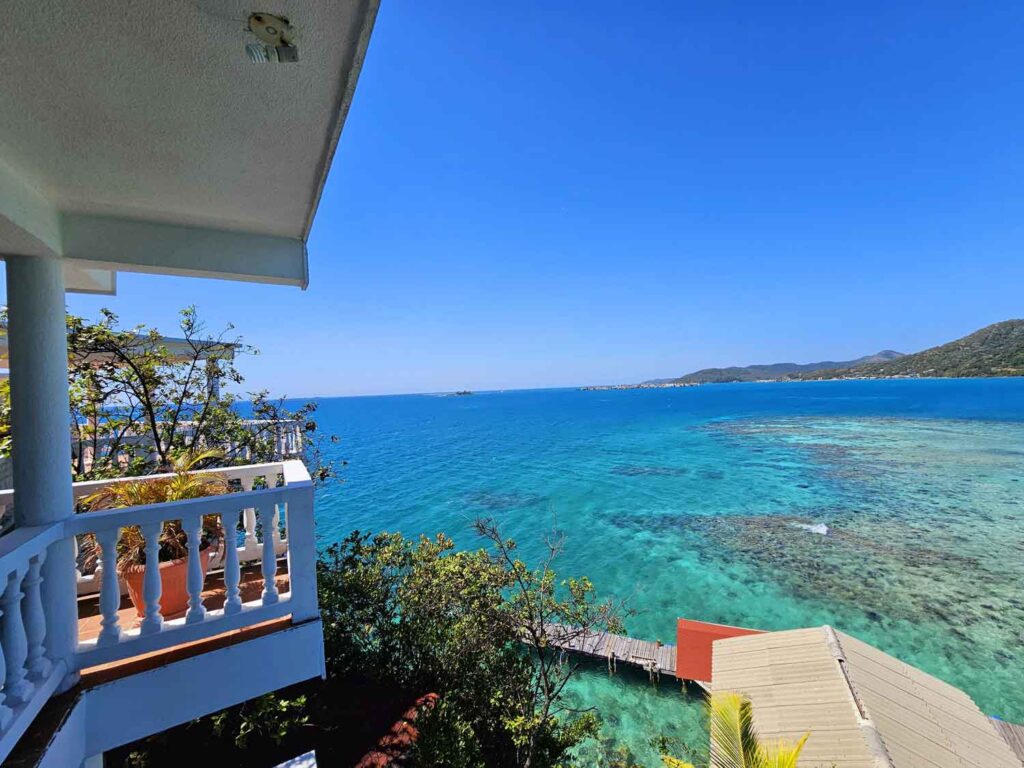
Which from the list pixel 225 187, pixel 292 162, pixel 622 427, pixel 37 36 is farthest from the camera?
pixel 622 427

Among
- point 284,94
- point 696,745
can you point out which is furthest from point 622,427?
point 284,94

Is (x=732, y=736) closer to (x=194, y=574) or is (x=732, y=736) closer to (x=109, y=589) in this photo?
(x=194, y=574)

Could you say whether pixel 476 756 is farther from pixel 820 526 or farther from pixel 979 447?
pixel 979 447

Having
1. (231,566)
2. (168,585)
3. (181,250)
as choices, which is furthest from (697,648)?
(181,250)

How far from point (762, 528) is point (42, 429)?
67.2 ft

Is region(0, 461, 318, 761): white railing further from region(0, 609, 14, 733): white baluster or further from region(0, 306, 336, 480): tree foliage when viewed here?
region(0, 306, 336, 480): tree foliage

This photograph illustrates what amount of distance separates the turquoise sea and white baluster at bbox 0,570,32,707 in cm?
843

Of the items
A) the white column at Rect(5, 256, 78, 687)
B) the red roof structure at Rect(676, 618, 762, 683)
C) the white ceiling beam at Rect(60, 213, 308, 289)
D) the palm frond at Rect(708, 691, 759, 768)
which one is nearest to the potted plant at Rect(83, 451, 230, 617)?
the white column at Rect(5, 256, 78, 687)

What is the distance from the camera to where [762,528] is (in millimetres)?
17094

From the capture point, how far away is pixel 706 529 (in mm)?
17375

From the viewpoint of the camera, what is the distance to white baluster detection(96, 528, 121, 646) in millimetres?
2293

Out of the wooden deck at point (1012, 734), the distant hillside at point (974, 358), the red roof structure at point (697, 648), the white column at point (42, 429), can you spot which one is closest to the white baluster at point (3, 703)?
the white column at point (42, 429)

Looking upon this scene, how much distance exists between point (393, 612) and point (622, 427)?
52781mm

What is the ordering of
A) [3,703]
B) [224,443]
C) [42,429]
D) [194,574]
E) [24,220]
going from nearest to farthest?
[3,703]
[24,220]
[42,429]
[194,574]
[224,443]
